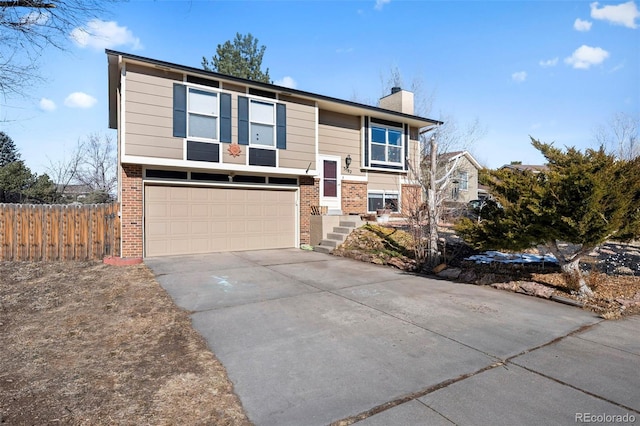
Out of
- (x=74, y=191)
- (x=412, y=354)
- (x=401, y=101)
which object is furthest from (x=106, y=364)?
(x=74, y=191)

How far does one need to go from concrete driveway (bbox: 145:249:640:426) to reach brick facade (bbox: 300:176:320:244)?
5925 millimetres

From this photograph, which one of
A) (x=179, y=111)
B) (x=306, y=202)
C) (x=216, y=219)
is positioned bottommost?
(x=216, y=219)

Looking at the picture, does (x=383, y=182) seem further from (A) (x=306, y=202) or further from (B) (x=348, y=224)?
(A) (x=306, y=202)

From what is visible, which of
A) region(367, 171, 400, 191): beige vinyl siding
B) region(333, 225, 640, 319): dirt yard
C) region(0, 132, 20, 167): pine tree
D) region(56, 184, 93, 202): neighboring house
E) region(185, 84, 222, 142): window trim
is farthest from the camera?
region(0, 132, 20, 167): pine tree

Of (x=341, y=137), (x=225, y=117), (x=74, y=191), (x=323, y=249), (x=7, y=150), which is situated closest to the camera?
(x=225, y=117)

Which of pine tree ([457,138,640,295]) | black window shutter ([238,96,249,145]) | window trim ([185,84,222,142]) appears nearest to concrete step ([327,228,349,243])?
black window shutter ([238,96,249,145])

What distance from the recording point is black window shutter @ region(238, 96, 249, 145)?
11.2m

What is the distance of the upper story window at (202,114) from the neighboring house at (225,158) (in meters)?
0.03

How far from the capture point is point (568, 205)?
18.2 ft

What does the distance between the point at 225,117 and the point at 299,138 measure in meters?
2.72

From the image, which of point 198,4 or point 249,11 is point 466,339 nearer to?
point 198,4

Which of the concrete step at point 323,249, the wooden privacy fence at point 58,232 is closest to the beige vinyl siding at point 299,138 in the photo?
the concrete step at point 323,249

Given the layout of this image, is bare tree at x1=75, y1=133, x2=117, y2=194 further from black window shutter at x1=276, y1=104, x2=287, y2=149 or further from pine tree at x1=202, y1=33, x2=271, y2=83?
black window shutter at x1=276, y1=104, x2=287, y2=149

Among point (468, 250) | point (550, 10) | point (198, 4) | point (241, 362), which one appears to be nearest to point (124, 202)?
point (198, 4)
